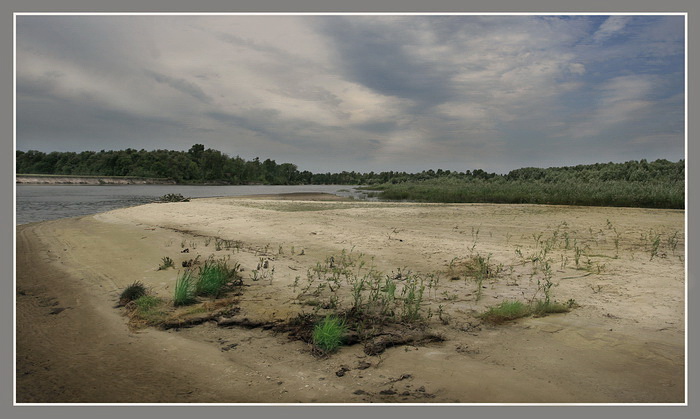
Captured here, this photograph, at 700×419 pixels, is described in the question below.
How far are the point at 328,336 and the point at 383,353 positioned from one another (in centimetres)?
64

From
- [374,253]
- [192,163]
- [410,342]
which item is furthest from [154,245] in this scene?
[192,163]

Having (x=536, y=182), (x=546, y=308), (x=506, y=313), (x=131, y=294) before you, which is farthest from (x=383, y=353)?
(x=536, y=182)

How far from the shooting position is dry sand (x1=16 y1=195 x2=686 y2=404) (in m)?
3.34

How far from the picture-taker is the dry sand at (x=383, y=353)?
11.0 feet

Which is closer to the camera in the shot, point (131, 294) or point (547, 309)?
point (547, 309)

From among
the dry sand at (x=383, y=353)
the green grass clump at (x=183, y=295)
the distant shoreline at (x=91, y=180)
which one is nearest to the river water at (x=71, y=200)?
the distant shoreline at (x=91, y=180)

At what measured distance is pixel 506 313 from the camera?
5023 mm

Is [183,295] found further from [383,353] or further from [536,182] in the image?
[536,182]

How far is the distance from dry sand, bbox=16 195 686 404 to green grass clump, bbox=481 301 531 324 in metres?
0.15

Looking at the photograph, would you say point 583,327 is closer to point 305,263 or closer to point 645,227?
point 305,263

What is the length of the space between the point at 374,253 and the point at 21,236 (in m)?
11.4

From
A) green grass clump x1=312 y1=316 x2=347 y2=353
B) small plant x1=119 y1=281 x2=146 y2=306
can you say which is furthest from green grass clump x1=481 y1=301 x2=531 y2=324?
small plant x1=119 y1=281 x2=146 y2=306

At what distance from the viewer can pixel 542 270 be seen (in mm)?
7250

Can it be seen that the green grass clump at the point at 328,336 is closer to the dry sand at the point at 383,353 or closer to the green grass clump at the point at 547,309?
the dry sand at the point at 383,353
